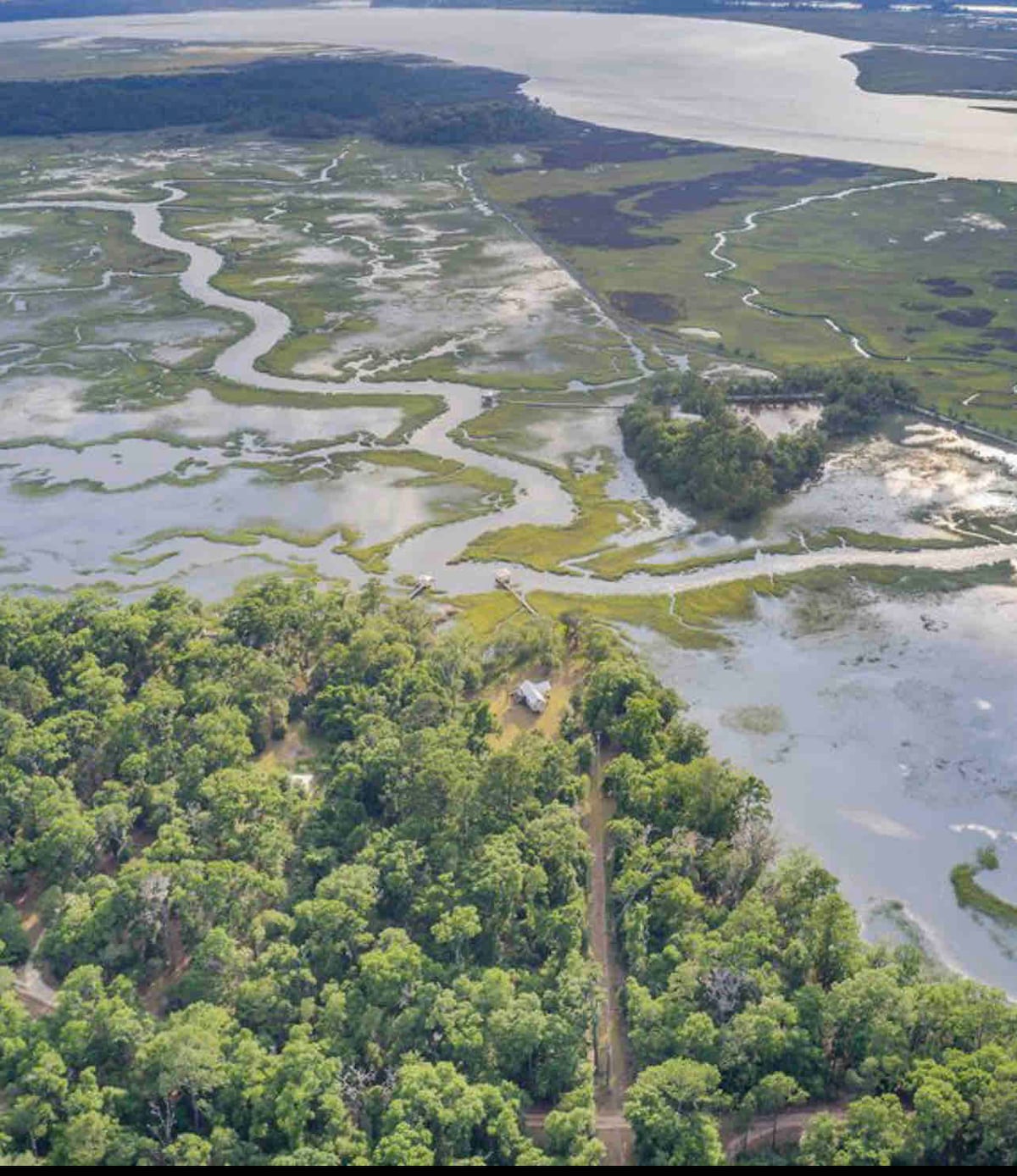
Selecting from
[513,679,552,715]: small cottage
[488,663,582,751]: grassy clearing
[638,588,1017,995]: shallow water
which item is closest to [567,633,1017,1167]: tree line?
[638,588,1017,995]: shallow water

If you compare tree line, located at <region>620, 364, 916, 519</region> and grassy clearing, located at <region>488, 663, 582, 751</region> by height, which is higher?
tree line, located at <region>620, 364, 916, 519</region>

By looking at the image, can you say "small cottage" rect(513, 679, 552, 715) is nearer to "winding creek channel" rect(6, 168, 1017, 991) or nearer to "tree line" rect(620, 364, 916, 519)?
"winding creek channel" rect(6, 168, 1017, 991)

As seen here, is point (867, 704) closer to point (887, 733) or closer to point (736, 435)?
point (887, 733)

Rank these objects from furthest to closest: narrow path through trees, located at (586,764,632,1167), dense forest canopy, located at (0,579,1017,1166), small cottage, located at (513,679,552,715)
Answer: small cottage, located at (513,679,552,715), narrow path through trees, located at (586,764,632,1167), dense forest canopy, located at (0,579,1017,1166)

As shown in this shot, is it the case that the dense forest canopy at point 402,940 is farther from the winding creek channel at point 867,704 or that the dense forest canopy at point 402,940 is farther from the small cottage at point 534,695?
the winding creek channel at point 867,704

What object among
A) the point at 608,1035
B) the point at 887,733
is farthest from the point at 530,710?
the point at 608,1035

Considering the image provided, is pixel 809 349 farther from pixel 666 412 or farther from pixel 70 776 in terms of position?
pixel 70 776

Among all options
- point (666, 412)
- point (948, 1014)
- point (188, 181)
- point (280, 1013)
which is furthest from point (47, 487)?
point (188, 181)
